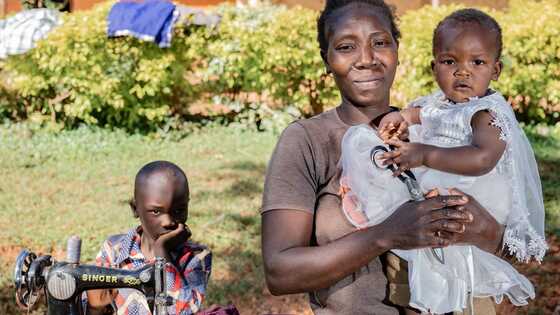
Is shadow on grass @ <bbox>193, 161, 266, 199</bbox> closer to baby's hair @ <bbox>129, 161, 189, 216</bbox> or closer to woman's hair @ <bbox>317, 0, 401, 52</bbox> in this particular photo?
baby's hair @ <bbox>129, 161, 189, 216</bbox>

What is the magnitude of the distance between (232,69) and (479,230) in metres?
8.59

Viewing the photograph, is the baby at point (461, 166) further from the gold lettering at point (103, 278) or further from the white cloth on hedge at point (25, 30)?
the white cloth on hedge at point (25, 30)

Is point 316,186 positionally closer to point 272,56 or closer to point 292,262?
point 292,262

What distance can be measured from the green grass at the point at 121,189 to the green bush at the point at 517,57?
A: 0.62 metres

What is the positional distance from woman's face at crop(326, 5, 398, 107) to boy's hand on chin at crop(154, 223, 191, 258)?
1129 millimetres

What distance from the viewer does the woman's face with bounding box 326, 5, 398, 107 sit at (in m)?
2.36

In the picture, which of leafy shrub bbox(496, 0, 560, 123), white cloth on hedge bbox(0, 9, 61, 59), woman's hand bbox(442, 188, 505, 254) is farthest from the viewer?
white cloth on hedge bbox(0, 9, 61, 59)

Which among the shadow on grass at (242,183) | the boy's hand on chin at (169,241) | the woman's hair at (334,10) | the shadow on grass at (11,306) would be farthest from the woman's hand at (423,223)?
the shadow on grass at (242,183)

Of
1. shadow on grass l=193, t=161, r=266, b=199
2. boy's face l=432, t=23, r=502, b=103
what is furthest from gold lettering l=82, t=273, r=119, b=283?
shadow on grass l=193, t=161, r=266, b=199

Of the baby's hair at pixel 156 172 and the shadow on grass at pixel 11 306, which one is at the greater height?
the baby's hair at pixel 156 172

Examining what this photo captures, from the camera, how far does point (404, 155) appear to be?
2307 mm

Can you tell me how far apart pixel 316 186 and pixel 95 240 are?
4730 millimetres

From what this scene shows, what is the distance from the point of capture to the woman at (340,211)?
6.95 feet

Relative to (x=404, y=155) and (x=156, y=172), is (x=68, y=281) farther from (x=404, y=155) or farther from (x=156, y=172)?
(x=404, y=155)
